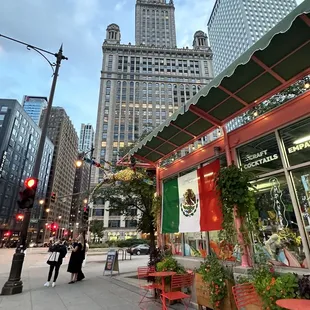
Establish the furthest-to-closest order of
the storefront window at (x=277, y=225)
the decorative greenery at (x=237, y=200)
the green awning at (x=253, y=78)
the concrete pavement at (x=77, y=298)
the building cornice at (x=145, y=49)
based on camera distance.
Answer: the building cornice at (x=145, y=49) → the concrete pavement at (x=77, y=298) → the decorative greenery at (x=237, y=200) → the storefront window at (x=277, y=225) → the green awning at (x=253, y=78)

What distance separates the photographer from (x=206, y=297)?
487 centimetres

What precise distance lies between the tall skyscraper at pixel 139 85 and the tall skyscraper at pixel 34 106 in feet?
261

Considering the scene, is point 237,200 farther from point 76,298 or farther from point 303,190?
point 76,298

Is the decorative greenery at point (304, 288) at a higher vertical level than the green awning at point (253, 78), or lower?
lower

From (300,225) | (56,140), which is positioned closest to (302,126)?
(300,225)

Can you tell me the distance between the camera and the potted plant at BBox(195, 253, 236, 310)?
4480 mm

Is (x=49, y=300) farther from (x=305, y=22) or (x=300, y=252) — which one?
(x=305, y=22)

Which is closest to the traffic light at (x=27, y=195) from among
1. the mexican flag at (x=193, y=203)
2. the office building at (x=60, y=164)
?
the mexican flag at (x=193, y=203)

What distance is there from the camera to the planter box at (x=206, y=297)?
14.5 feet

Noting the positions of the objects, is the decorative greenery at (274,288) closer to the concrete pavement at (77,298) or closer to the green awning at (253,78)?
the concrete pavement at (77,298)

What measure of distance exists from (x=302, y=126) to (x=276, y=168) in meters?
1.04

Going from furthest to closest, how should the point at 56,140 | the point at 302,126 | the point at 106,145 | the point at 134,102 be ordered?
the point at 56,140, the point at 134,102, the point at 106,145, the point at 302,126

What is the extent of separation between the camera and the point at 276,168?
4738 mm

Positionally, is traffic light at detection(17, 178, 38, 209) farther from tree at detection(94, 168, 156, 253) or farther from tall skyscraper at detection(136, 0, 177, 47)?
tall skyscraper at detection(136, 0, 177, 47)
